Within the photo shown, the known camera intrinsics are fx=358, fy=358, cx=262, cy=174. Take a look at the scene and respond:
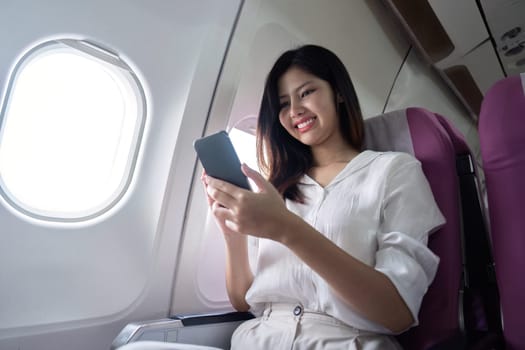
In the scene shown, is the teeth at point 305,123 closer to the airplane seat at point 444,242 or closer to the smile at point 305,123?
the smile at point 305,123

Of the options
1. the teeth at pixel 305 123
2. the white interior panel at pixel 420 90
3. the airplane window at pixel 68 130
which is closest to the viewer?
the airplane window at pixel 68 130

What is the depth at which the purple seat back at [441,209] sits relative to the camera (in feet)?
3.28

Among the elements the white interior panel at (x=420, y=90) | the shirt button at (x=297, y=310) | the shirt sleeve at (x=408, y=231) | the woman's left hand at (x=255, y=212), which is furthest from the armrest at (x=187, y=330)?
the white interior panel at (x=420, y=90)

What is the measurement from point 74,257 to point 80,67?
26.8 inches

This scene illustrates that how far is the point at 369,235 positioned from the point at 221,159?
0.44m

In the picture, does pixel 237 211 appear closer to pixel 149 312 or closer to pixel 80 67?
pixel 149 312

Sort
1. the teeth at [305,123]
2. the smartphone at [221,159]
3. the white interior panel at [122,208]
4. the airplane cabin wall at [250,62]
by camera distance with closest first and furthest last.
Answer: the smartphone at [221,159] → the white interior panel at [122,208] → the teeth at [305,123] → the airplane cabin wall at [250,62]

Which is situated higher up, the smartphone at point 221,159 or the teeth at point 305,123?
the teeth at point 305,123

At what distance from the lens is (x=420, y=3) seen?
213cm

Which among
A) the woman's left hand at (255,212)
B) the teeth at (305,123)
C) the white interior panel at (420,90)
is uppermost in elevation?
Result: the white interior panel at (420,90)

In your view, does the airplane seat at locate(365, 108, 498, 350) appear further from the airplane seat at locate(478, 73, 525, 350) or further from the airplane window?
the airplane window

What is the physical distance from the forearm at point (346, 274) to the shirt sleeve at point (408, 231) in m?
0.04

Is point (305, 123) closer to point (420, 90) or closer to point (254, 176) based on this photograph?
point (254, 176)

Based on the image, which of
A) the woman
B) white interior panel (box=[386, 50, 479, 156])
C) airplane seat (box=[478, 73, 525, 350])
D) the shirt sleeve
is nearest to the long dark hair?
the woman
